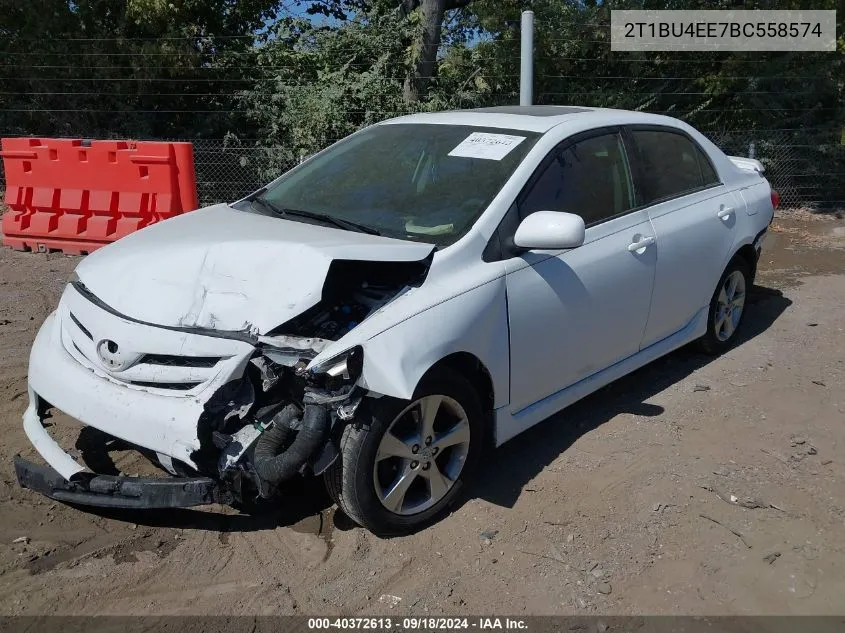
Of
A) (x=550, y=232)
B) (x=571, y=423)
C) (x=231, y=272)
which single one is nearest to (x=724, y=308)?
(x=571, y=423)

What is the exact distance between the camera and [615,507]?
148 inches

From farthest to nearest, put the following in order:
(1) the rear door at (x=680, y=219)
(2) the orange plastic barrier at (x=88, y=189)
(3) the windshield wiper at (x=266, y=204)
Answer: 1. (2) the orange plastic barrier at (x=88, y=189)
2. (1) the rear door at (x=680, y=219)
3. (3) the windshield wiper at (x=266, y=204)

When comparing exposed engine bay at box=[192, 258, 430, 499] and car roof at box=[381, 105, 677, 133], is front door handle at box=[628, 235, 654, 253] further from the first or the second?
exposed engine bay at box=[192, 258, 430, 499]

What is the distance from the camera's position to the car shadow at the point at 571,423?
3.95m

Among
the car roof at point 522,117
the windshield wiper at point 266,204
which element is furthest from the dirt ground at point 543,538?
the car roof at point 522,117

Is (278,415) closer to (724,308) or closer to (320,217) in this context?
(320,217)

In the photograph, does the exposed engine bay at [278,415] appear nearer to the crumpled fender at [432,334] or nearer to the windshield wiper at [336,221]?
the crumpled fender at [432,334]

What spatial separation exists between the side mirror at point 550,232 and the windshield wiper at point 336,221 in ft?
2.24

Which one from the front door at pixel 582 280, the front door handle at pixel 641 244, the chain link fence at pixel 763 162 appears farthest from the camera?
the chain link fence at pixel 763 162

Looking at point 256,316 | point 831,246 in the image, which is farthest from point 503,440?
point 831,246

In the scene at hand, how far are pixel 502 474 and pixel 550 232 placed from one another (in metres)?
1.25

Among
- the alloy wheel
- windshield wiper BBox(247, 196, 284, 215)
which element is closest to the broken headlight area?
the alloy wheel

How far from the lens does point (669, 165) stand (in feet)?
16.3

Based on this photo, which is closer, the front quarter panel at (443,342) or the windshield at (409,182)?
the front quarter panel at (443,342)
